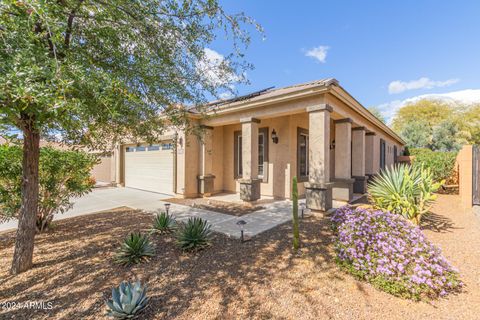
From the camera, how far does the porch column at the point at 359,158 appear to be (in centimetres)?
988

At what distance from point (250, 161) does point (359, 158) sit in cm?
546

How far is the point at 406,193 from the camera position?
543cm

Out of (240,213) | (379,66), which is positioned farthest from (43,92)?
(379,66)

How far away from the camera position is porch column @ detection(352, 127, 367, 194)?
988cm

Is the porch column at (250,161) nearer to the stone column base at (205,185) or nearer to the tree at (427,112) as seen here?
the stone column base at (205,185)

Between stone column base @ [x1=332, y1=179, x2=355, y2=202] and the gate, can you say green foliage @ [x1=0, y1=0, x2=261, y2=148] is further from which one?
the gate

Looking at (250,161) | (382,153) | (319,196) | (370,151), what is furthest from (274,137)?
(382,153)

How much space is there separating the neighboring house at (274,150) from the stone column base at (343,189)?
2 cm

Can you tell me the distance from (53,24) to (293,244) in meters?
5.05

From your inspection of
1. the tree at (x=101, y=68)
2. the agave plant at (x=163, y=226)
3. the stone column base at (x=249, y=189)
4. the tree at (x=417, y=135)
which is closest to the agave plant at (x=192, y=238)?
the agave plant at (x=163, y=226)

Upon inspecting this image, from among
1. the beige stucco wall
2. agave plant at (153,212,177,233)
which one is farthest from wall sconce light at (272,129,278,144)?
the beige stucco wall

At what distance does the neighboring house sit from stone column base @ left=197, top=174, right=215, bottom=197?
46 millimetres

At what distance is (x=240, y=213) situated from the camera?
695 cm

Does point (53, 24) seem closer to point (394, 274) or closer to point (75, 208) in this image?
point (394, 274)
